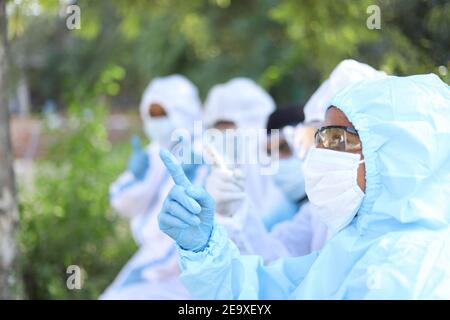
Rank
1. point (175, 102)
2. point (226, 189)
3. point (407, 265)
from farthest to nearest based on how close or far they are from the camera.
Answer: point (175, 102) < point (226, 189) < point (407, 265)

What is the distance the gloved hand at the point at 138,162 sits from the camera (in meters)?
4.85

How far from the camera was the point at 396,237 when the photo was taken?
191 cm

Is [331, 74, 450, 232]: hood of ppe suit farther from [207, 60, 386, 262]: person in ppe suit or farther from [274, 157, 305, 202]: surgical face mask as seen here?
[274, 157, 305, 202]: surgical face mask

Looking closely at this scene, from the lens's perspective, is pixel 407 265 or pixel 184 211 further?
pixel 184 211

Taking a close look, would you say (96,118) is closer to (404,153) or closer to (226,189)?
(226,189)

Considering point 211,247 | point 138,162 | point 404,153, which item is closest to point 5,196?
point 138,162

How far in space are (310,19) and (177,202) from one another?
13.4 ft

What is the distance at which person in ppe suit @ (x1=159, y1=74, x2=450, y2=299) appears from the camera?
1877 mm

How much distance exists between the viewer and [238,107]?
5.53m

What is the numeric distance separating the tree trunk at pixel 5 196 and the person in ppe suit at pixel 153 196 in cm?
57

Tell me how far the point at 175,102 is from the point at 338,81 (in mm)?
2265

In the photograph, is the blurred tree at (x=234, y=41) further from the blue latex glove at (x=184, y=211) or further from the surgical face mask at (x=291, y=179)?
the blue latex glove at (x=184, y=211)

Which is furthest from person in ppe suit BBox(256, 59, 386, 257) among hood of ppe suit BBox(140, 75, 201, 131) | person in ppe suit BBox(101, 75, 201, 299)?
hood of ppe suit BBox(140, 75, 201, 131)
